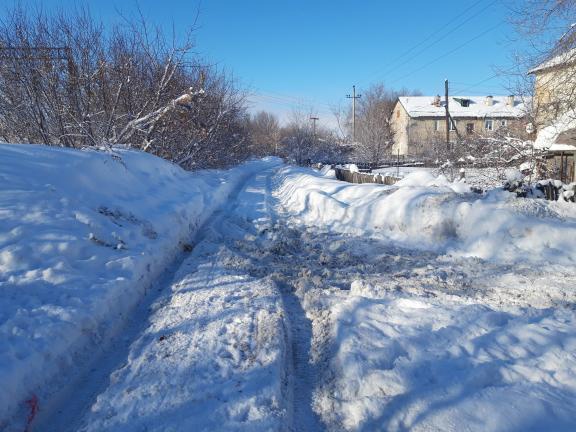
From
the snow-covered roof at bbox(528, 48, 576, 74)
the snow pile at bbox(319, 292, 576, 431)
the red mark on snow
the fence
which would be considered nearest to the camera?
the snow pile at bbox(319, 292, 576, 431)

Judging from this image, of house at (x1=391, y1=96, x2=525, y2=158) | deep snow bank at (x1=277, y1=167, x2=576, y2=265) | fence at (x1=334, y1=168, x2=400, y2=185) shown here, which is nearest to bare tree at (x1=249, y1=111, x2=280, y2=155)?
house at (x1=391, y1=96, x2=525, y2=158)

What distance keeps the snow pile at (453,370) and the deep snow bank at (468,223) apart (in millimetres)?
2484

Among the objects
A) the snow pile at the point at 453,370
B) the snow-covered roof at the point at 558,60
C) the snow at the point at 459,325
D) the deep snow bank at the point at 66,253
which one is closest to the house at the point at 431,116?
the snow-covered roof at the point at 558,60

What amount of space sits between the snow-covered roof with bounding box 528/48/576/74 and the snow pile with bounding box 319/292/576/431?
7.19 m

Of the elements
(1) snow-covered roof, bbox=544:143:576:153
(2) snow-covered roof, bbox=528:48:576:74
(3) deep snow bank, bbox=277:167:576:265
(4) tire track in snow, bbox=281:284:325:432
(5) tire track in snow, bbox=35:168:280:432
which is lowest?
(4) tire track in snow, bbox=281:284:325:432

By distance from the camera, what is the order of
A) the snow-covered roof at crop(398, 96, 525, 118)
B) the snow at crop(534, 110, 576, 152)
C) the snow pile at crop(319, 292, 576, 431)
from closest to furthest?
the snow pile at crop(319, 292, 576, 431) → the snow at crop(534, 110, 576, 152) → the snow-covered roof at crop(398, 96, 525, 118)

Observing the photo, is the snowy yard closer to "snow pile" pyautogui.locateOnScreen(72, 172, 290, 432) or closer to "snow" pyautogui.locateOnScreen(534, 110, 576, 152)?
"snow pile" pyautogui.locateOnScreen(72, 172, 290, 432)

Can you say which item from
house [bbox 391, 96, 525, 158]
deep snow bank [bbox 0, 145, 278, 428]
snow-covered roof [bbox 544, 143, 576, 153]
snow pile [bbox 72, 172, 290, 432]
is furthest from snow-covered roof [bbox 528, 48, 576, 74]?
house [bbox 391, 96, 525, 158]

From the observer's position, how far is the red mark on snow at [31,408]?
108 inches

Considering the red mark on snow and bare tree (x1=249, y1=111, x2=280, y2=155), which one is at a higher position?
bare tree (x1=249, y1=111, x2=280, y2=155)

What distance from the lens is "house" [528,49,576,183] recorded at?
8922mm

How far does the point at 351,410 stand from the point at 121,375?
194 centimetres

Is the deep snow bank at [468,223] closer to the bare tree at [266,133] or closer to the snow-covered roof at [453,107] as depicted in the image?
the snow-covered roof at [453,107]

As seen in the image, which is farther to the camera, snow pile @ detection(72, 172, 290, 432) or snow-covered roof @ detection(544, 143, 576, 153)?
snow-covered roof @ detection(544, 143, 576, 153)
